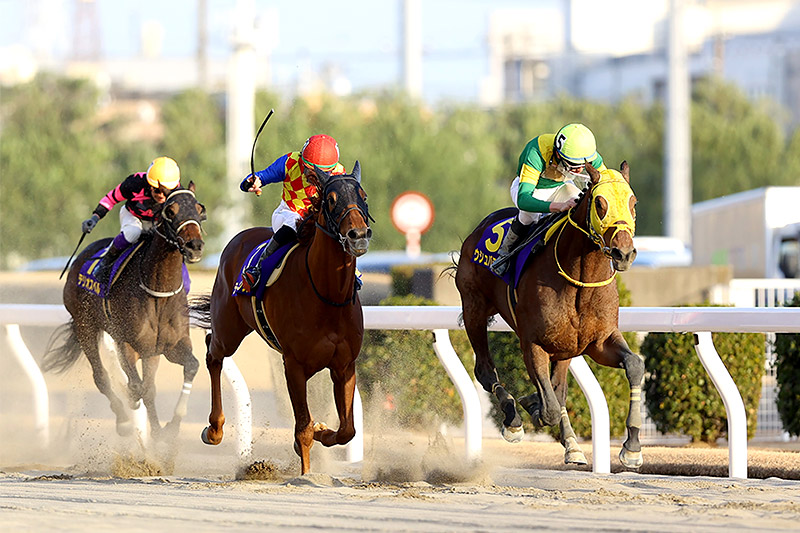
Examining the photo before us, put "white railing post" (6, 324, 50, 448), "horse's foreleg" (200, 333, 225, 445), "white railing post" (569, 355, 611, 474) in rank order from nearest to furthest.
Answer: "white railing post" (569, 355, 611, 474), "horse's foreleg" (200, 333, 225, 445), "white railing post" (6, 324, 50, 448)

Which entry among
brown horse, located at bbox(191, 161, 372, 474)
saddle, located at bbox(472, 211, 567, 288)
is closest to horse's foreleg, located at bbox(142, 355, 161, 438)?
brown horse, located at bbox(191, 161, 372, 474)

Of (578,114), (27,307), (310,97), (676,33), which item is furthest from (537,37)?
(27,307)

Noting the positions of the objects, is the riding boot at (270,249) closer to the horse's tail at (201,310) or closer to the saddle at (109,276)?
the horse's tail at (201,310)

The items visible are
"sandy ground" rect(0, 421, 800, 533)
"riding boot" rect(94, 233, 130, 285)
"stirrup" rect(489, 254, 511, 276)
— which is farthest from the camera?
"riding boot" rect(94, 233, 130, 285)

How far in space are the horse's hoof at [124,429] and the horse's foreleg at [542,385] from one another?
294cm

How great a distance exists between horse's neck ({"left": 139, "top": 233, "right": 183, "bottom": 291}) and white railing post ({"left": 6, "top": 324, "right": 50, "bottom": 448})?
129 centimetres

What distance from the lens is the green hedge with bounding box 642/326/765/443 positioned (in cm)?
874

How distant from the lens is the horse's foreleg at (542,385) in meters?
6.47

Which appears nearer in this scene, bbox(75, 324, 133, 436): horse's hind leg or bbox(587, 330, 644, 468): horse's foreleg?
bbox(587, 330, 644, 468): horse's foreleg

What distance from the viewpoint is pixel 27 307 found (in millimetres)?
9422

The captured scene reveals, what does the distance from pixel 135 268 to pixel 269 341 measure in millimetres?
1742

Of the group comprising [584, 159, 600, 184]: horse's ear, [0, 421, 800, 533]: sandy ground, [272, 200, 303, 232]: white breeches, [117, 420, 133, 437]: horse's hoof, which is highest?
[584, 159, 600, 184]: horse's ear

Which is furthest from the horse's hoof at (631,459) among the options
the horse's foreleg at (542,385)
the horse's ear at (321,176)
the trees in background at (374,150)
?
the trees in background at (374,150)

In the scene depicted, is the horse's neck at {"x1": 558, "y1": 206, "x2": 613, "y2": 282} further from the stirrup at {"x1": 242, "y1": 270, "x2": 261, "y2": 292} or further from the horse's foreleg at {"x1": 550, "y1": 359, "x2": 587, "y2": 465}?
the stirrup at {"x1": 242, "y1": 270, "x2": 261, "y2": 292}
